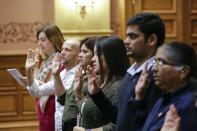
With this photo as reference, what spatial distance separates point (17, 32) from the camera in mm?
6047

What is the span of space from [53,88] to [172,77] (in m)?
1.67

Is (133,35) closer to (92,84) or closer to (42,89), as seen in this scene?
(92,84)

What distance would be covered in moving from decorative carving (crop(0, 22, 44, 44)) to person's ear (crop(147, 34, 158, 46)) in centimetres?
393

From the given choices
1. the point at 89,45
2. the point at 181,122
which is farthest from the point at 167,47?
the point at 89,45

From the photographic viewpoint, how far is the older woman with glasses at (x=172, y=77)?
1964 millimetres

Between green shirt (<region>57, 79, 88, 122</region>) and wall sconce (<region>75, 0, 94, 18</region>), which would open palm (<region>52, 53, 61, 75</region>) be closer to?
green shirt (<region>57, 79, 88, 122</region>)

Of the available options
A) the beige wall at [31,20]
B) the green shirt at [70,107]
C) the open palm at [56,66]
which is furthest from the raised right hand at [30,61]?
the beige wall at [31,20]

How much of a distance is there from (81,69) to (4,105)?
3.21 m

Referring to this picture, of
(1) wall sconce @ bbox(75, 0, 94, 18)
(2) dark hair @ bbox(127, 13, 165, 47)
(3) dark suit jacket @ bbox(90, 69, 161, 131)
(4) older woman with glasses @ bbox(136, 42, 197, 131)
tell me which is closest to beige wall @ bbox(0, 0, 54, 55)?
(1) wall sconce @ bbox(75, 0, 94, 18)

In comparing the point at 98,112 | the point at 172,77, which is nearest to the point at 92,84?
the point at 98,112

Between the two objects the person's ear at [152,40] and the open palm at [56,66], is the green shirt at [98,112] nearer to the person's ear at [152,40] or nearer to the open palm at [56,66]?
the person's ear at [152,40]

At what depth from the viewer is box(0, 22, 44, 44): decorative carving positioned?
19.7ft

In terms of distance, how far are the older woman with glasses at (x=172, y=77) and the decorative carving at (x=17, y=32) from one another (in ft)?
13.7

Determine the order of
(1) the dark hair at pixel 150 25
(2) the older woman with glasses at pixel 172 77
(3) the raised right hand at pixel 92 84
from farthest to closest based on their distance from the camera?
(3) the raised right hand at pixel 92 84, (1) the dark hair at pixel 150 25, (2) the older woman with glasses at pixel 172 77
